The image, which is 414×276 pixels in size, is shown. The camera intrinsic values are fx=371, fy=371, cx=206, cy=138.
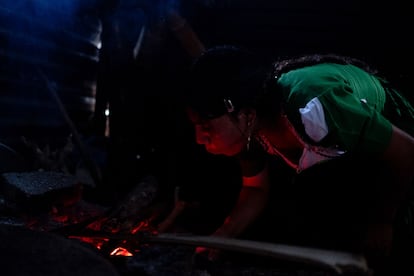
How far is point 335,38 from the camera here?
16.5ft

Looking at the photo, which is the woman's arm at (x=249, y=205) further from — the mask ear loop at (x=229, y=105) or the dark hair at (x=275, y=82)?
the mask ear loop at (x=229, y=105)

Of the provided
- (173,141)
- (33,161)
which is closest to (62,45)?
(33,161)

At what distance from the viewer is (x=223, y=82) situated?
2.52 metres

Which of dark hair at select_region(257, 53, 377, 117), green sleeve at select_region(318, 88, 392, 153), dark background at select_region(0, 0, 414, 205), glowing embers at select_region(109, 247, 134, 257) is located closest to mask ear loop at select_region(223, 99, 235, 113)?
dark hair at select_region(257, 53, 377, 117)

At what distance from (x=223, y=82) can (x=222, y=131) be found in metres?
0.36

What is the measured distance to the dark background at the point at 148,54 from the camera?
16.1 ft

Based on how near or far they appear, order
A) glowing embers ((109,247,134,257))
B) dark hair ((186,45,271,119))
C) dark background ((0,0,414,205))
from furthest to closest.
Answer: dark background ((0,0,414,205)), glowing embers ((109,247,134,257)), dark hair ((186,45,271,119))

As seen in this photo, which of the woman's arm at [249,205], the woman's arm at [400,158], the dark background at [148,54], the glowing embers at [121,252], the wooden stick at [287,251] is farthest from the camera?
the dark background at [148,54]

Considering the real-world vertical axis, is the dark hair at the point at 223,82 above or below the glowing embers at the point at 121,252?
above

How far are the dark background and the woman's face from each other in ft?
8.73

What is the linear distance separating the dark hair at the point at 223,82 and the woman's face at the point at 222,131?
6 cm

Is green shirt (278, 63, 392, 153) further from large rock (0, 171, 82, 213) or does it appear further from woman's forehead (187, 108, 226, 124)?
large rock (0, 171, 82, 213)

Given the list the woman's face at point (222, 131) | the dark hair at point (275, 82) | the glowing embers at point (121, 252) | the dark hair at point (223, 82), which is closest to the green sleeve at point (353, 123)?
the dark hair at point (275, 82)

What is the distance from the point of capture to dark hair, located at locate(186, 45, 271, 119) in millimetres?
2523
